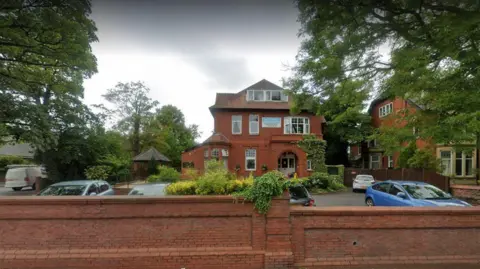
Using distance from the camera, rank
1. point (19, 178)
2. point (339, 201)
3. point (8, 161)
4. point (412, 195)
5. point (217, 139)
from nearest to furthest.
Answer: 1. point (412, 195)
2. point (339, 201)
3. point (19, 178)
4. point (217, 139)
5. point (8, 161)

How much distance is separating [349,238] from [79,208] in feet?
16.8

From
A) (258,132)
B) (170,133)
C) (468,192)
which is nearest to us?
(468,192)

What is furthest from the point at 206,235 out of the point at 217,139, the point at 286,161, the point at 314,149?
the point at 286,161

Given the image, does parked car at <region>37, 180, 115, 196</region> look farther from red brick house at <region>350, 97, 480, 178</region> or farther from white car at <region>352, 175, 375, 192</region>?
white car at <region>352, 175, 375, 192</region>

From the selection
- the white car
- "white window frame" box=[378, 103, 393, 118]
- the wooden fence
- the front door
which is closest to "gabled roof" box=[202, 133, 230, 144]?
the front door

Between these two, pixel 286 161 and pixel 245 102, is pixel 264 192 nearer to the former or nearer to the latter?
pixel 245 102

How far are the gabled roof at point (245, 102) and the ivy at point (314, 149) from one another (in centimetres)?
396

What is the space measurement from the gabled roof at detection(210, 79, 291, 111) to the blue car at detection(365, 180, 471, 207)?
18.9m

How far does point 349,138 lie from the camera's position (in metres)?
37.1

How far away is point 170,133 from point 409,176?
3552cm

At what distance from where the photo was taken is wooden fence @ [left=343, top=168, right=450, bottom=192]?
19.7m

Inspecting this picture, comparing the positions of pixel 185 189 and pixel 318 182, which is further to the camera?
pixel 318 182

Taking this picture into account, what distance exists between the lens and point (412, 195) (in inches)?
381

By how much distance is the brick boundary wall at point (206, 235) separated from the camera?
5.27m
